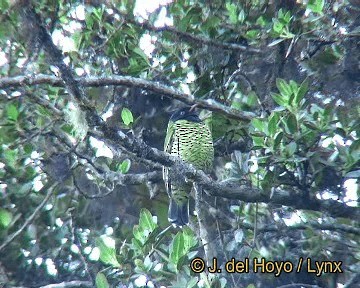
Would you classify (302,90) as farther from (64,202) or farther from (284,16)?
(64,202)

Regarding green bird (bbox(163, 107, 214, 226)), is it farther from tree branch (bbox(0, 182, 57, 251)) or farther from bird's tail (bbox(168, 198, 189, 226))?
tree branch (bbox(0, 182, 57, 251))

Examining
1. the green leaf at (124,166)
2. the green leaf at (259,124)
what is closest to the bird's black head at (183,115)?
the green leaf at (124,166)

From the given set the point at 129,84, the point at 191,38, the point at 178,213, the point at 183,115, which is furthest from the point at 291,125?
the point at 178,213

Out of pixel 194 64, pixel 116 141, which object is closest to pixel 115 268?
pixel 116 141

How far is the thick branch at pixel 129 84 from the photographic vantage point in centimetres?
290

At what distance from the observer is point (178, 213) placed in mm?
3936

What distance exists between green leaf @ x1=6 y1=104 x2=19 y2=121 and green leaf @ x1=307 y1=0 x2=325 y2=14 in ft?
4.97

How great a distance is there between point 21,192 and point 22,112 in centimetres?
40

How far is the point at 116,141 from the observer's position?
2.79 metres

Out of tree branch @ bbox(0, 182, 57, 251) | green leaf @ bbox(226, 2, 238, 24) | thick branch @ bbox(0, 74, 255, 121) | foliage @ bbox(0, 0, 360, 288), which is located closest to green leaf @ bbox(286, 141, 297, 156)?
foliage @ bbox(0, 0, 360, 288)

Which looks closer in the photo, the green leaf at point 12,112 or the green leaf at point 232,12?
the green leaf at point 12,112

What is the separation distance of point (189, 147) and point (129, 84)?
0.97 meters

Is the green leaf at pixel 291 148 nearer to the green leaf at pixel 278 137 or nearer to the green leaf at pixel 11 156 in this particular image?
the green leaf at pixel 278 137

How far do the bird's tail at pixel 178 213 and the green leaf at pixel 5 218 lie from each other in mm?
899
